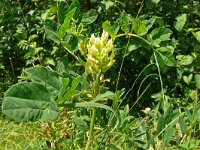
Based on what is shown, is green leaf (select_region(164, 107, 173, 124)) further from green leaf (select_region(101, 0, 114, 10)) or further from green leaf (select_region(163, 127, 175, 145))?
green leaf (select_region(101, 0, 114, 10))

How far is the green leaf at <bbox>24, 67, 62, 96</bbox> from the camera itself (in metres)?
0.72

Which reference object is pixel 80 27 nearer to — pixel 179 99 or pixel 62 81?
Result: pixel 62 81

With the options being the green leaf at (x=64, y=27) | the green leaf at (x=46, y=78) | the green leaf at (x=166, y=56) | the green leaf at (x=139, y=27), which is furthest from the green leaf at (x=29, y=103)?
the green leaf at (x=166, y=56)

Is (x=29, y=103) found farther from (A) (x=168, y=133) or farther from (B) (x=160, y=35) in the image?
(B) (x=160, y=35)

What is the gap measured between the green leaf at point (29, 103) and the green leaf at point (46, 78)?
6cm

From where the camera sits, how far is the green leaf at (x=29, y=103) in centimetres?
58

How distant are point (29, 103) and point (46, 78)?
0.46ft

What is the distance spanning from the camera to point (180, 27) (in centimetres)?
279

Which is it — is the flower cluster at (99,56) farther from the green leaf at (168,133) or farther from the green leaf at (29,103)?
the green leaf at (168,133)

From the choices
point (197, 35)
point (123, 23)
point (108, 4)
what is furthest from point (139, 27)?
point (197, 35)

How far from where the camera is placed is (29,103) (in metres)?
0.61

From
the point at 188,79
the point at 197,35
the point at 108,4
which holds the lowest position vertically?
the point at 188,79

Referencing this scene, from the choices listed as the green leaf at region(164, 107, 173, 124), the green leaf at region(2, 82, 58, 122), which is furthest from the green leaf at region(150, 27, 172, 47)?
the green leaf at region(2, 82, 58, 122)

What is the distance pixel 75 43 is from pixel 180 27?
1907mm
